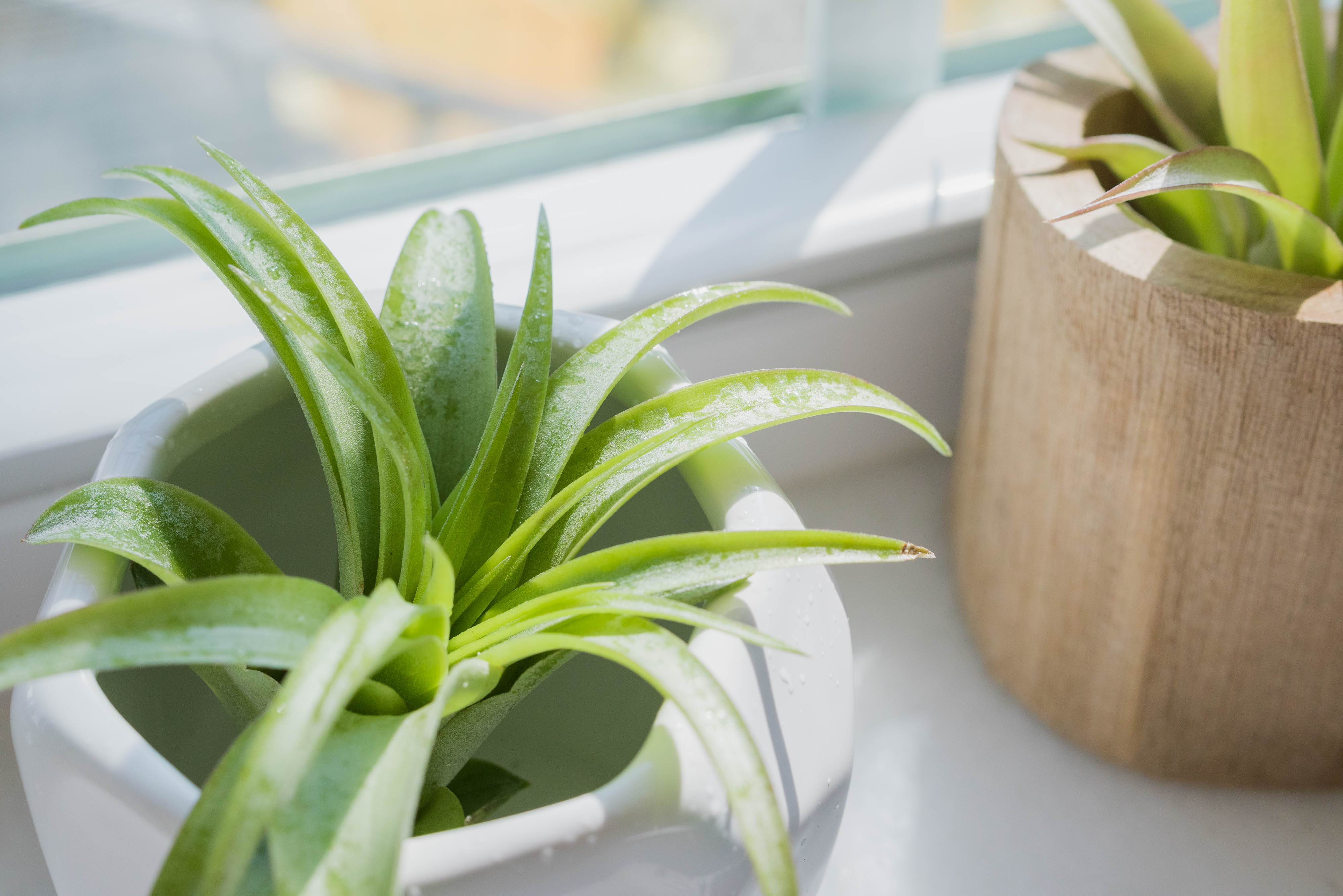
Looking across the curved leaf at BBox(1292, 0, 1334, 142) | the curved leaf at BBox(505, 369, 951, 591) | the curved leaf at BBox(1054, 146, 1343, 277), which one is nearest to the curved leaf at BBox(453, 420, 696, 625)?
the curved leaf at BBox(505, 369, 951, 591)

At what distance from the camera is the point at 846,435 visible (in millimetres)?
707

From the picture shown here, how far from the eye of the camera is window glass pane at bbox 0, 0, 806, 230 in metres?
0.69

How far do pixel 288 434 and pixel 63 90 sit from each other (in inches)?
17.3

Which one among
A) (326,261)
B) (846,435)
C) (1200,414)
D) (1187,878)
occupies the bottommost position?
(1187,878)

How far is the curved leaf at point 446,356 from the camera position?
1.24 feet

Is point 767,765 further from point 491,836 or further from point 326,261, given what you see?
point 326,261

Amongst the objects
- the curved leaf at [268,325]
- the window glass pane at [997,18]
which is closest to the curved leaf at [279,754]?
the curved leaf at [268,325]

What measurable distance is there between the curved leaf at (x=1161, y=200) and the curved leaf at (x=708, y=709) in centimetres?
33

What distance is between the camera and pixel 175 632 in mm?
248

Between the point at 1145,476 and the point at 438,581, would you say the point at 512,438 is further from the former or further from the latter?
the point at 1145,476

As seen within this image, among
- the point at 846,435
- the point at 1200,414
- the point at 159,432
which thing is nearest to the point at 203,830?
the point at 159,432

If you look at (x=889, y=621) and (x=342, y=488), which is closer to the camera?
(x=342, y=488)

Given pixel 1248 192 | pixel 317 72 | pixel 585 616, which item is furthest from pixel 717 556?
pixel 317 72

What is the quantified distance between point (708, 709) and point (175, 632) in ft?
0.40
